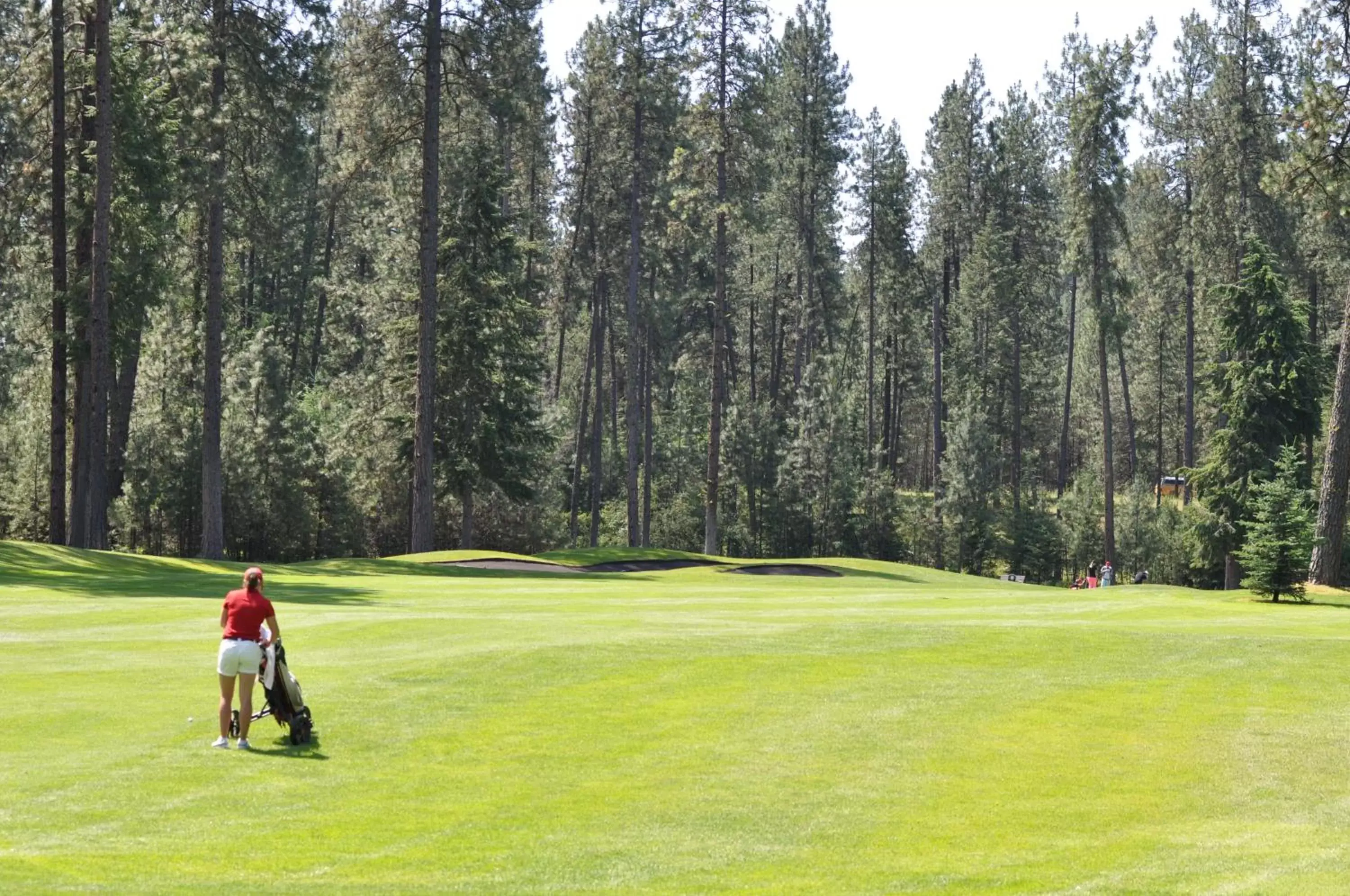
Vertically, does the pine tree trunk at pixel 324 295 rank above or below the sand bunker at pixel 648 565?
above

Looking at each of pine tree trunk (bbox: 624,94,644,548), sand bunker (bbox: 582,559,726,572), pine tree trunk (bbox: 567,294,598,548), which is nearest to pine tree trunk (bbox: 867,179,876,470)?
pine tree trunk (bbox: 567,294,598,548)

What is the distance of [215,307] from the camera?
40938 millimetres

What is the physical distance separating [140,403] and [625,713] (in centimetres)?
4095

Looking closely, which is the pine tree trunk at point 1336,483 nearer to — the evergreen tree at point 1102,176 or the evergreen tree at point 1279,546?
the evergreen tree at point 1279,546

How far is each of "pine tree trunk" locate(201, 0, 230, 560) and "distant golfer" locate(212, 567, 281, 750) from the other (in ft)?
87.9

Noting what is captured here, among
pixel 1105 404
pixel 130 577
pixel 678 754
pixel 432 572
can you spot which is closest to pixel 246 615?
pixel 678 754

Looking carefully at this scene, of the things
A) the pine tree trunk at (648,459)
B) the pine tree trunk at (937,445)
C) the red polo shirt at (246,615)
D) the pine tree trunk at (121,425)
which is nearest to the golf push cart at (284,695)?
the red polo shirt at (246,615)

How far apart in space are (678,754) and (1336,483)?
1154 inches

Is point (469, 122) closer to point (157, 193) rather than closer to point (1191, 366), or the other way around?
point (157, 193)

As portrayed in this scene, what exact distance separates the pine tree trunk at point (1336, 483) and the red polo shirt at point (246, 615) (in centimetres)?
2987

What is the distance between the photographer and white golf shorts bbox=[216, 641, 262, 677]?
48.6 feet

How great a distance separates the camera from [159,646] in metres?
20.3

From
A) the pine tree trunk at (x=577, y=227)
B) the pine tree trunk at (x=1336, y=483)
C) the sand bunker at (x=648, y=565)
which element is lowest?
the sand bunker at (x=648, y=565)

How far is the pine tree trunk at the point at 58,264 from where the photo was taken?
1553 inches
